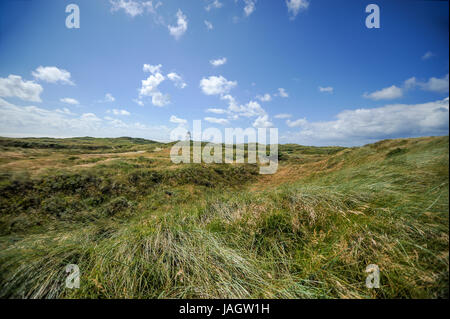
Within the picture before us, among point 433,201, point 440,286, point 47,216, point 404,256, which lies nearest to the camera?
point 440,286

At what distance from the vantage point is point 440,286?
1374 mm

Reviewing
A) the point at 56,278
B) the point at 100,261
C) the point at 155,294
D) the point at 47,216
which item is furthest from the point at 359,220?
the point at 47,216

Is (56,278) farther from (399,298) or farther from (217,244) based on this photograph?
(399,298)

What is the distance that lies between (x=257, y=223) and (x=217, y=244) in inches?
33.8

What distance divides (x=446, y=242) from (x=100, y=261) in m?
4.03

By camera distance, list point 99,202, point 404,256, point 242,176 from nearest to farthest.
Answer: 1. point 404,256
2. point 99,202
3. point 242,176

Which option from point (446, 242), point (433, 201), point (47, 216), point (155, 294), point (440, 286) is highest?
point (433, 201)

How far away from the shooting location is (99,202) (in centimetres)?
895

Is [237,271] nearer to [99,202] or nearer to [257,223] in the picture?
[257,223]

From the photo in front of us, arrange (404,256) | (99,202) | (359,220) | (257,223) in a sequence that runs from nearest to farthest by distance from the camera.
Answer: (404,256)
(359,220)
(257,223)
(99,202)

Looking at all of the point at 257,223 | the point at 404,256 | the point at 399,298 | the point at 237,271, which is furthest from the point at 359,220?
the point at 237,271

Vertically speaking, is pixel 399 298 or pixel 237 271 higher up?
pixel 399 298

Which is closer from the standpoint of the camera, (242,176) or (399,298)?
(399,298)

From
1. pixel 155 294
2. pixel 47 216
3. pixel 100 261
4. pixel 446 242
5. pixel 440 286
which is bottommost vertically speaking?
pixel 47 216
